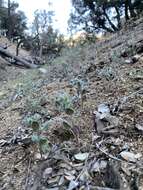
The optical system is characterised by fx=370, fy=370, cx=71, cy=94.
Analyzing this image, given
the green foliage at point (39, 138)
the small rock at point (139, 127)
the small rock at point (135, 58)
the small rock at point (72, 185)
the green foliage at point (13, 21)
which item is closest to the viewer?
the small rock at point (72, 185)

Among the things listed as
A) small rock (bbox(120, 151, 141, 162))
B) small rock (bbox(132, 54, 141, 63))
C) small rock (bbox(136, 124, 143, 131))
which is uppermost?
small rock (bbox(132, 54, 141, 63))

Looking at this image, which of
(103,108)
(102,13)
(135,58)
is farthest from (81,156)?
(102,13)

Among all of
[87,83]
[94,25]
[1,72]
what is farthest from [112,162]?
[94,25]

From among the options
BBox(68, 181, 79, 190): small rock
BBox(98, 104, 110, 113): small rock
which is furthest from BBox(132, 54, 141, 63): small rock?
BBox(68, 181, 79, 190): small rock

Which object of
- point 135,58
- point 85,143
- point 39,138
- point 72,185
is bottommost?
point 72,185

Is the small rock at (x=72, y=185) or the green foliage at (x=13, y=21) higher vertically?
the green foliage at (x=13, y=21)

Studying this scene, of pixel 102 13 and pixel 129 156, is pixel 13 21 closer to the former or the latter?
pixel 102 13

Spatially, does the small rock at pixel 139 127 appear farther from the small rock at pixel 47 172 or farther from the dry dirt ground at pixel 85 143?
the small rock at pixel 47 172

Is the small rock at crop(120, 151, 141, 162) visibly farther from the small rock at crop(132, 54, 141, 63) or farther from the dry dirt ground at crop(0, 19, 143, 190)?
the small rock at crop(132, 54, 141, 63)

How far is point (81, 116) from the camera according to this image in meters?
3.82

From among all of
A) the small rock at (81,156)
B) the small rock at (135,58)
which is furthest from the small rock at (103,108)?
the small rock at (135,58)

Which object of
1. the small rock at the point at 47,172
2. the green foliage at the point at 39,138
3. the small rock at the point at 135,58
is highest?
the small rock at the point at 135,58

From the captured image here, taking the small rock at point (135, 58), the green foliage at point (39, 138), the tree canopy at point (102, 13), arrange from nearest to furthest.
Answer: the green foliage at point (39, 138) → the small rock at point (135, 58) → the tree canopy at point (102, 13)

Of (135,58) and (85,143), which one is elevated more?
(135,58)
